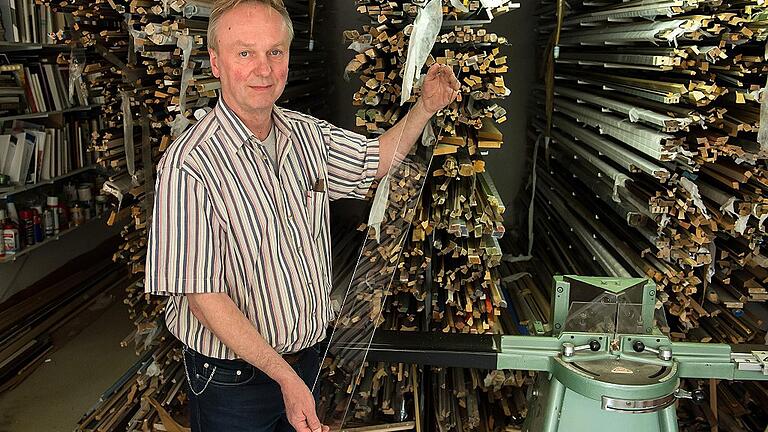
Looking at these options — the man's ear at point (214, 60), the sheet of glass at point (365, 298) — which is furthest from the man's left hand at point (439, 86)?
the man's ear at point (214, 60)

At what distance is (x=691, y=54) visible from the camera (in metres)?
2.12

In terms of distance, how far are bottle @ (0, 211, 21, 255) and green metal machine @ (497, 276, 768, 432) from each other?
9.92ft

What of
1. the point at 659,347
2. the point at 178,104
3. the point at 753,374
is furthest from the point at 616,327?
the point at 178,104

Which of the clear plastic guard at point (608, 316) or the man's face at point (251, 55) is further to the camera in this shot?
the clear plastic guard at point (608, 316)

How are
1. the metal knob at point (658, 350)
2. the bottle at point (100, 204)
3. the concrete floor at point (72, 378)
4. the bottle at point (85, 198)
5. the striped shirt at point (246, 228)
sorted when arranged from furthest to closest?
the bottle at point (100, 204), the bottle at point (85, 198), the concrete floor at point (72, 378), the metal knob at point (658, 350), the striped shirt at point (246, 228)

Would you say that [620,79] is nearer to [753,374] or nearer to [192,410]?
[753,374]

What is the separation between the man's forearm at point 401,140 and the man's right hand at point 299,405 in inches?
24.3

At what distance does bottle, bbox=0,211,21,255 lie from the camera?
3.43 m

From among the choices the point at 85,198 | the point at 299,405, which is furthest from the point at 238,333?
the point at 85,198

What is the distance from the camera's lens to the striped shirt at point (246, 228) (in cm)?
128

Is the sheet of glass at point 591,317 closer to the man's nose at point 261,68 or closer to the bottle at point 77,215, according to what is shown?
the man's nose at point 261,68

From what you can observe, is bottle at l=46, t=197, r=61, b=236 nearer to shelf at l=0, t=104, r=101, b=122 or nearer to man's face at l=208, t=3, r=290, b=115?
shelf at l=0, t=104, r=101, b=122

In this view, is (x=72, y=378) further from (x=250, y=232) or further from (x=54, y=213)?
(x=250, y=232)

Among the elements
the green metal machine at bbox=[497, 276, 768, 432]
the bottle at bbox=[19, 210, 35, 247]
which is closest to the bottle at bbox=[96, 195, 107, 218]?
the bottle at bbox=[19, 210, 35, 247]
